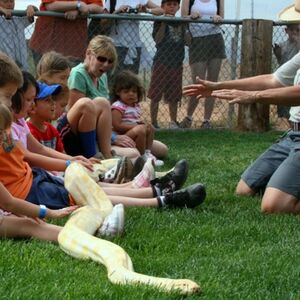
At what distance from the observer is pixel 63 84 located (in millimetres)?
5812

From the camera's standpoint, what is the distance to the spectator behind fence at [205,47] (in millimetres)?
9789

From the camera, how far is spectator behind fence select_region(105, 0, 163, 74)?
9.22 metres

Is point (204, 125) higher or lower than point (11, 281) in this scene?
lower

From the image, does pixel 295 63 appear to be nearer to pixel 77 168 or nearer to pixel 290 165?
pixel 290 165

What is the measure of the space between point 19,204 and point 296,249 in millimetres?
1322

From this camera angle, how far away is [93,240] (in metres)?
3.60

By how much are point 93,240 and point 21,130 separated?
141 centimetres

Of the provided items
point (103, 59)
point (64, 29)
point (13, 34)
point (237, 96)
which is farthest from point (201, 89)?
point (64, 29)

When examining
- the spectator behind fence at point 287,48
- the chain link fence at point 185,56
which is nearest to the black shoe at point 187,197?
the chain link fence at point 185,56

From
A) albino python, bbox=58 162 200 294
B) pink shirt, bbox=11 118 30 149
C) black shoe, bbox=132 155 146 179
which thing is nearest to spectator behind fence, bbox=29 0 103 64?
black shoe, bbox=132 155 146 179

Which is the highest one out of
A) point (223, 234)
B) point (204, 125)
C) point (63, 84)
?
point (63, 84)

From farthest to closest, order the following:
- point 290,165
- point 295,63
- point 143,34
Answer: point 143,34 → point 295,63 → point 290,165

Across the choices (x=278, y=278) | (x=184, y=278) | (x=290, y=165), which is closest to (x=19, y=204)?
(x=184, y=278)

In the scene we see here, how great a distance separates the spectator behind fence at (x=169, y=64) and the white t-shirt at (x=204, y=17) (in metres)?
0.18
